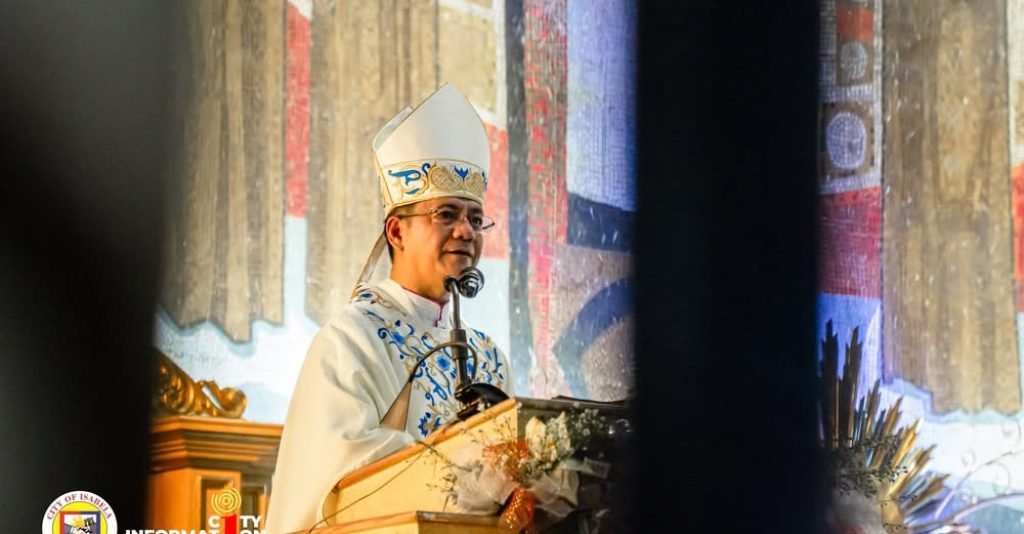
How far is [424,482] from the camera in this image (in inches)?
177

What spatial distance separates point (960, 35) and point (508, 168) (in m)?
1.34

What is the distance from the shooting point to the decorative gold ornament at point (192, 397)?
19.7 ft

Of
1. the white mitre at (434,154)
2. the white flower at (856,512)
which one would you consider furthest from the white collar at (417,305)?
the white flower at (856,512)

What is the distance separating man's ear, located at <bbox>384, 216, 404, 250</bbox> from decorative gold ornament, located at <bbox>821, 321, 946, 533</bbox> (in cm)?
110

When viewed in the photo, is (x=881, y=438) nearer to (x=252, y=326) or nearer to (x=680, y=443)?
(x=680, y=443)

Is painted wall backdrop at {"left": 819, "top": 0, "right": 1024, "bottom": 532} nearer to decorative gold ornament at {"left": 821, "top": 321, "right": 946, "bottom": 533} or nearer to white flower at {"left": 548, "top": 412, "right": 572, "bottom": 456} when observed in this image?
decorative gold ornament at {"left": 821, "top": 321, "right": 946, "bottom": 533}

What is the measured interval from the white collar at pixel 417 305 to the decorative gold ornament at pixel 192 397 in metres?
0.70

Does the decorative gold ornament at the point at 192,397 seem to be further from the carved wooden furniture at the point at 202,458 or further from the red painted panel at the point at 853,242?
the red painted panel at the point at 853,242

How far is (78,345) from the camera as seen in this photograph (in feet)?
19.8

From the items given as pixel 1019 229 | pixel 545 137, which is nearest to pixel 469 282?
pixel 545 137

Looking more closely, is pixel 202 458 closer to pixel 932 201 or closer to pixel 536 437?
pixel 536 437

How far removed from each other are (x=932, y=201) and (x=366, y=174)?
159 cm

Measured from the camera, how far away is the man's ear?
219 inches

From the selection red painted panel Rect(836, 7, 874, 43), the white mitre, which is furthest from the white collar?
red painted panel Rect(836, 7, 874, 43)
